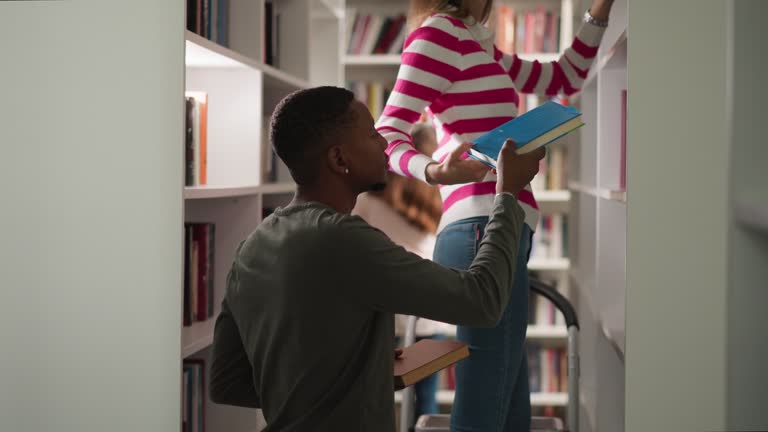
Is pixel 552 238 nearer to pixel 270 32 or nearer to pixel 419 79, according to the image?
pixel 270 32

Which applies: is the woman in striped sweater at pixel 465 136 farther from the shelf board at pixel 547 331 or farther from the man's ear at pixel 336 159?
the shelf board at pixel 547 331

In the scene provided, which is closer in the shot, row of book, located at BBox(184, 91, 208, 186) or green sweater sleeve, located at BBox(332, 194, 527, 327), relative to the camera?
green sweater sleeve, located at BBox(332, 194, 527, 327)

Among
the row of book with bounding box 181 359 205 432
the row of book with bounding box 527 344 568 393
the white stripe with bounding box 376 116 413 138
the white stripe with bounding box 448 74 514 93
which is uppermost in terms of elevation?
the white stripe with bounding box 448 74 514 93

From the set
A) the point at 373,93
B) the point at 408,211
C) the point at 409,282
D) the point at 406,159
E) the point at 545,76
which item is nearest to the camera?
the point at 409,282

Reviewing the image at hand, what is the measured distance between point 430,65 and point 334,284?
57 cm

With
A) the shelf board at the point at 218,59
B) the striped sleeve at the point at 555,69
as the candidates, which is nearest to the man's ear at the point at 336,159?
the shelf board at the point at 218,59

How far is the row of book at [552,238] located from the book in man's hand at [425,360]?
7.75 feet

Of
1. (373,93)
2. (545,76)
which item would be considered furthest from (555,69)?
(373,93)

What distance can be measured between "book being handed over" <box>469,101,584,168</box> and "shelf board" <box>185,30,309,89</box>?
2.31 ft

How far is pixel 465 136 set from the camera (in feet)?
5.35
